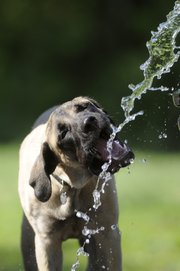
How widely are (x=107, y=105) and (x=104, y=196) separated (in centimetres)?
858

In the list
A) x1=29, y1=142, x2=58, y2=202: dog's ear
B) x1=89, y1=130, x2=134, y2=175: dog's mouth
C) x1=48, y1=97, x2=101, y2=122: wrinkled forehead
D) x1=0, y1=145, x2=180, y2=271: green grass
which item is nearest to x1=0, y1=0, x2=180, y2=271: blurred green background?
x1=0, y1=145, x2=180, y2=271: green grass

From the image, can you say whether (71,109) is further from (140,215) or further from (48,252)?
(140,215)

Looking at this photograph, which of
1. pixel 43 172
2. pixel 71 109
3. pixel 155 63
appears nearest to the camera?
pixel 71 109

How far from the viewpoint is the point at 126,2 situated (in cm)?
1773

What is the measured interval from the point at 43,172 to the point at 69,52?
36.4ft

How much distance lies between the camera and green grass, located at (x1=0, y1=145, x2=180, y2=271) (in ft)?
27.4

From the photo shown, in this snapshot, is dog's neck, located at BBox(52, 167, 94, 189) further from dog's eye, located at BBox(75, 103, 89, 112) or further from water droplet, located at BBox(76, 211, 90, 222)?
dog's eye, located at BBox(75, 103, 89, 112)

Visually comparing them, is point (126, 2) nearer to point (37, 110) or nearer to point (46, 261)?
point (37, 110)

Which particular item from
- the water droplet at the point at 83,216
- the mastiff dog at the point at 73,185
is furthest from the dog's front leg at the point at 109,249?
the water droplet at the point at 83,216

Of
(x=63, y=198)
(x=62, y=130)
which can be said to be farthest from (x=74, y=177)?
(x=62, y=130)

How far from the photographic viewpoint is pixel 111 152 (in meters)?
6.29

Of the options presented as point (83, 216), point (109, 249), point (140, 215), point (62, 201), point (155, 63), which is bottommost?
point (109, 249)

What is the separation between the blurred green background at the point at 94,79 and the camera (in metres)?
11.1

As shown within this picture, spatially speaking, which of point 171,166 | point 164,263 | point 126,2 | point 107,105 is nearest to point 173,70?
point 107,105
